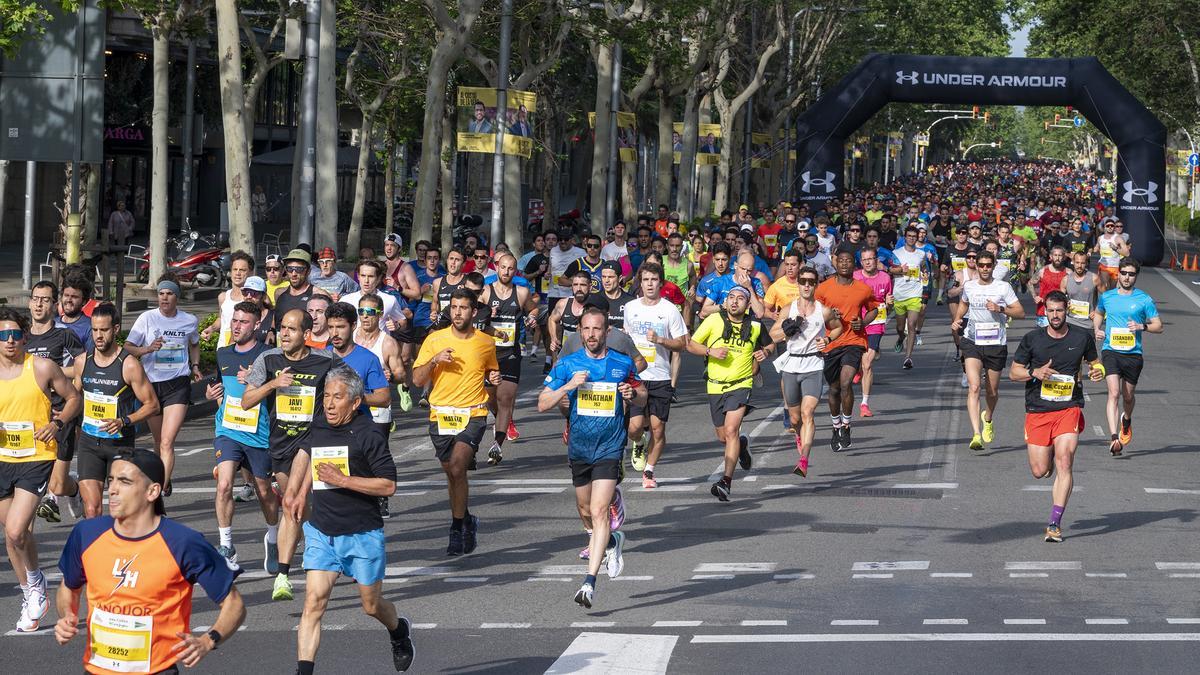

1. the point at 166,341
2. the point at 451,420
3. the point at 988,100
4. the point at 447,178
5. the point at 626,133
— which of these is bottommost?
the point at 451,420

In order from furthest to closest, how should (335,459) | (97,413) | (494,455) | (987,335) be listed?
(987,335) → (494,455) → (97,413) → (335,459)

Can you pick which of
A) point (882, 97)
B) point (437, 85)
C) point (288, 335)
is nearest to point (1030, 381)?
point (288, 335)

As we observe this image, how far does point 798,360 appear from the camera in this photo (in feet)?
48.9

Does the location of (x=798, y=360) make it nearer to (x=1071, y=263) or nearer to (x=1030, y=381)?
(x=1030, y=381)

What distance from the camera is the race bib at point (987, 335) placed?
1733cm

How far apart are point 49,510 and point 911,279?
1324 cm

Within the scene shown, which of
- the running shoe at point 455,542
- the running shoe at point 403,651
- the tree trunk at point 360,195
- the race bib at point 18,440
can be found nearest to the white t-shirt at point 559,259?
the running shoe at point 455,542

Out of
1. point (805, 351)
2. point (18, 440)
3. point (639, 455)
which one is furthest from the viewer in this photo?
point (805, 351)

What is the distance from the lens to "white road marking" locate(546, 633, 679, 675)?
343 inches

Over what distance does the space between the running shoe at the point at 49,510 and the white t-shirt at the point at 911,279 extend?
12533mm

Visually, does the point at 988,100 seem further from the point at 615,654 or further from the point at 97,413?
the point at 615,654

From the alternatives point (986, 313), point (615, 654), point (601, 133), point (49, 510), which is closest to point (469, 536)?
point (615, 654)

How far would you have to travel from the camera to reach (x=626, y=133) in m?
42.3

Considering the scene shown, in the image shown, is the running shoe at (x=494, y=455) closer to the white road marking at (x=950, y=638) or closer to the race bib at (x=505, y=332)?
the race bib at (x=505, y=332)
